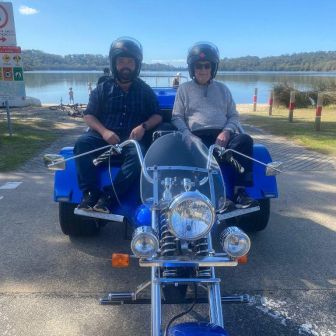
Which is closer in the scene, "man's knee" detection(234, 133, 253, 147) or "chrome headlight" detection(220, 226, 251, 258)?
"chrome headlight" detection(220, 226, 251, 258)

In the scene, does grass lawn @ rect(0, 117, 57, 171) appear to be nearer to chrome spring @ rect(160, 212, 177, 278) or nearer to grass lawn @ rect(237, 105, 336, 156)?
chrome spring @ rect(160, 212, 177, 278)

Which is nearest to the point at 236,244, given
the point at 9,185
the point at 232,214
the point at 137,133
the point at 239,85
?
the point at 232,214

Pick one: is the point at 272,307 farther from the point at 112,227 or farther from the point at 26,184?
the point at 26,184

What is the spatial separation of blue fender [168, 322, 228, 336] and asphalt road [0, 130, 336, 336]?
779mm

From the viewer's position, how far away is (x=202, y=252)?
2281 mm

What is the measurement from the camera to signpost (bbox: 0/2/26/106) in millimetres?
9758

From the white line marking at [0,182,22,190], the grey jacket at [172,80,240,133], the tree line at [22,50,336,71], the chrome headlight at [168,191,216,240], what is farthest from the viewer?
the tree line at [22,50,336,71]

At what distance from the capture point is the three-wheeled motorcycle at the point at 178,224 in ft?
6.97

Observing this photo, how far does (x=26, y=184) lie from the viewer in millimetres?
6098

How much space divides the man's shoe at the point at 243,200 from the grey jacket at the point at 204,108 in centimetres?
84

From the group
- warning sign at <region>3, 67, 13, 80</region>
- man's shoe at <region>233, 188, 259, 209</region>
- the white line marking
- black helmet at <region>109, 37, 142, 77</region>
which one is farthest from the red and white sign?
man's shoe at <region>233, 188, 259, 209</region>

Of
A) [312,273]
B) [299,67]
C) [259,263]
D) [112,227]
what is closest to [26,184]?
[112,227]

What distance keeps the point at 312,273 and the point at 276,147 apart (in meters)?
6.00

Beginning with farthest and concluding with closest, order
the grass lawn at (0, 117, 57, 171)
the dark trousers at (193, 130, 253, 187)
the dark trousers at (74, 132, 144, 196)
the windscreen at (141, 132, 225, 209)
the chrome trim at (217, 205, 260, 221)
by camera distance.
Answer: the grass lawn at (0, 117, 57, 171), the dark trousers at (193, 130, 253, 187), the dark trousers at (74, 132, 144, 196), the chrome trim at (217, 205, 260, 221), the windscreen at (141, 132, 225, 209)
